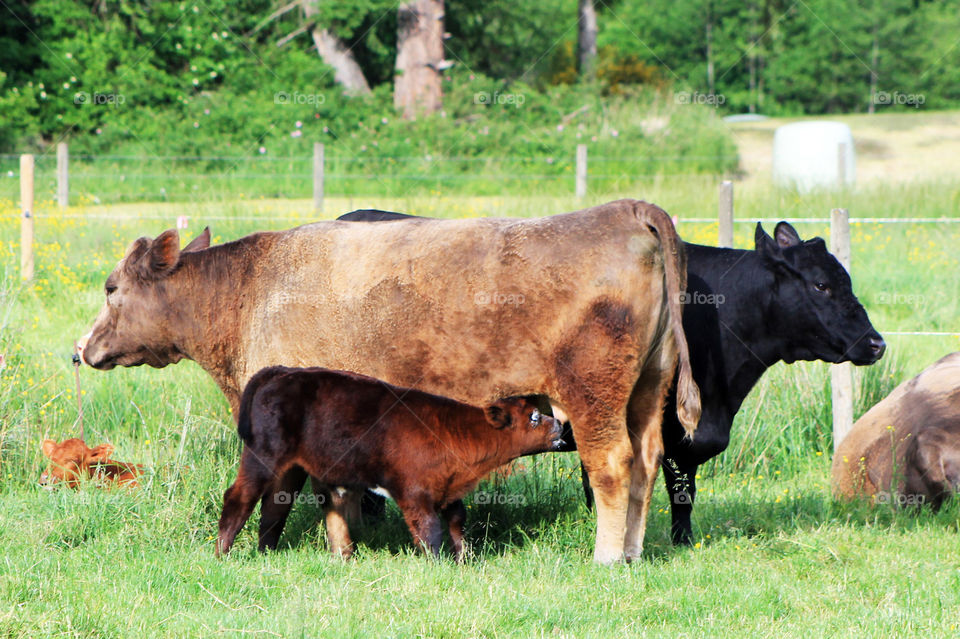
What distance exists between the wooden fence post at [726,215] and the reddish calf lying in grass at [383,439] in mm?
4486

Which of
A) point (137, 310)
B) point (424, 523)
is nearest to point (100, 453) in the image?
point (137, 310)

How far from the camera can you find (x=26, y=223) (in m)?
12.3

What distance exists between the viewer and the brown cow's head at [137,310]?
593cm

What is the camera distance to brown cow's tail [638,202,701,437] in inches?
206

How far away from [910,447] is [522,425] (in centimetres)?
270

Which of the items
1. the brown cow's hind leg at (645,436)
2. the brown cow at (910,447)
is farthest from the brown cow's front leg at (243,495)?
the brown cow at (910,447)

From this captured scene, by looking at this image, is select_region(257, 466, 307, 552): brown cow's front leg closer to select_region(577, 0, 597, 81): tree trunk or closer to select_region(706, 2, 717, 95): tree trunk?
select_region(577, 0, 597, 81): tree trunk

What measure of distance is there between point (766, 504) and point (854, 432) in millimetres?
840

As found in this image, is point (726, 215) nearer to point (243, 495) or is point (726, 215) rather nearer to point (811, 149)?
point (243, 495)

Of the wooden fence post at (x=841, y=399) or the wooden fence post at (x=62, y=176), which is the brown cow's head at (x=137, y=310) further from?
the wooden fence post at (x=62, y=176)

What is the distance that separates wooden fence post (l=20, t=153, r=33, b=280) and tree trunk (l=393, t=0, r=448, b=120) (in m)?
12.8

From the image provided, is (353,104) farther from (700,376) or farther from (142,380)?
(700,376)

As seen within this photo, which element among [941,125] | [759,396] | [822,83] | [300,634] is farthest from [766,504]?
[822,83]

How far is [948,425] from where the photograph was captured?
6359mm
